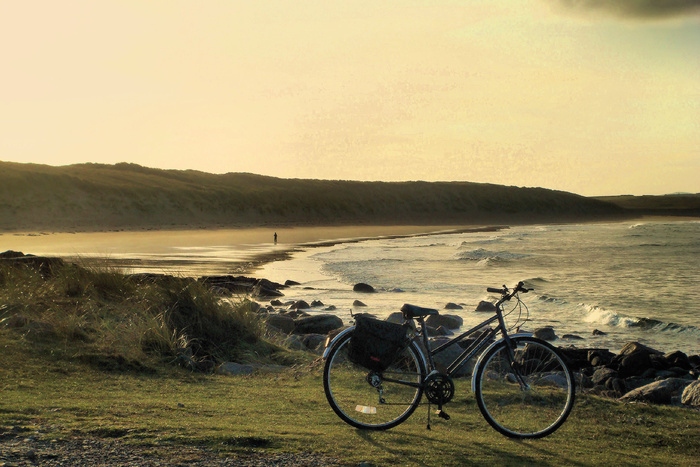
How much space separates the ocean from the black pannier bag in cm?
397

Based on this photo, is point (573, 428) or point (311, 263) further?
point (311, 263)

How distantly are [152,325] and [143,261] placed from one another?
66.4 ft

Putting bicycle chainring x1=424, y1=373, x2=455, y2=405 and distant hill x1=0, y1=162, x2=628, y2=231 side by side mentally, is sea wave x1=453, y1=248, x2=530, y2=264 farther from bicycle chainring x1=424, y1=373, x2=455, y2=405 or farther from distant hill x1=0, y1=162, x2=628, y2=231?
distant hill x1=0, y1=162, x2=628, y2=231

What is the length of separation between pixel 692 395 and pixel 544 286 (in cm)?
1593

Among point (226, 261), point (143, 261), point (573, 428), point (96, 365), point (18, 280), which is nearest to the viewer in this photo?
point (573, 428)

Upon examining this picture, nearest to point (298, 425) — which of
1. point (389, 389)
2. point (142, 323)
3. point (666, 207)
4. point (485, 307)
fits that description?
point (389, 389)

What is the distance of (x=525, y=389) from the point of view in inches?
227

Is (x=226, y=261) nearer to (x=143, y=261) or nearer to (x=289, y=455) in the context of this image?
(x=143, y=261)

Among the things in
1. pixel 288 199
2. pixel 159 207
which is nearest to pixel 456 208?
pixel 288 199

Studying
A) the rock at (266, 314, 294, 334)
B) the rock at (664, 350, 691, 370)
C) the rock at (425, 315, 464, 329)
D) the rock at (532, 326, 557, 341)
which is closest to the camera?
the rock at (664, 350, 691, 370)

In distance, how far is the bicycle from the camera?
5305mm

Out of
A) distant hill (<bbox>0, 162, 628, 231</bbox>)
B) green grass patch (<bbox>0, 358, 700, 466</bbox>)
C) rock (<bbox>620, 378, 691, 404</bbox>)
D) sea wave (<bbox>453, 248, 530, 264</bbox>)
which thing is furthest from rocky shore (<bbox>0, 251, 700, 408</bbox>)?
distant hill (<bbox>0, 162, 628, 231</bbox>)

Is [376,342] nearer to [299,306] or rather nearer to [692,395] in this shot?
[692,395]

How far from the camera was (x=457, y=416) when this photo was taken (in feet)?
19.3
